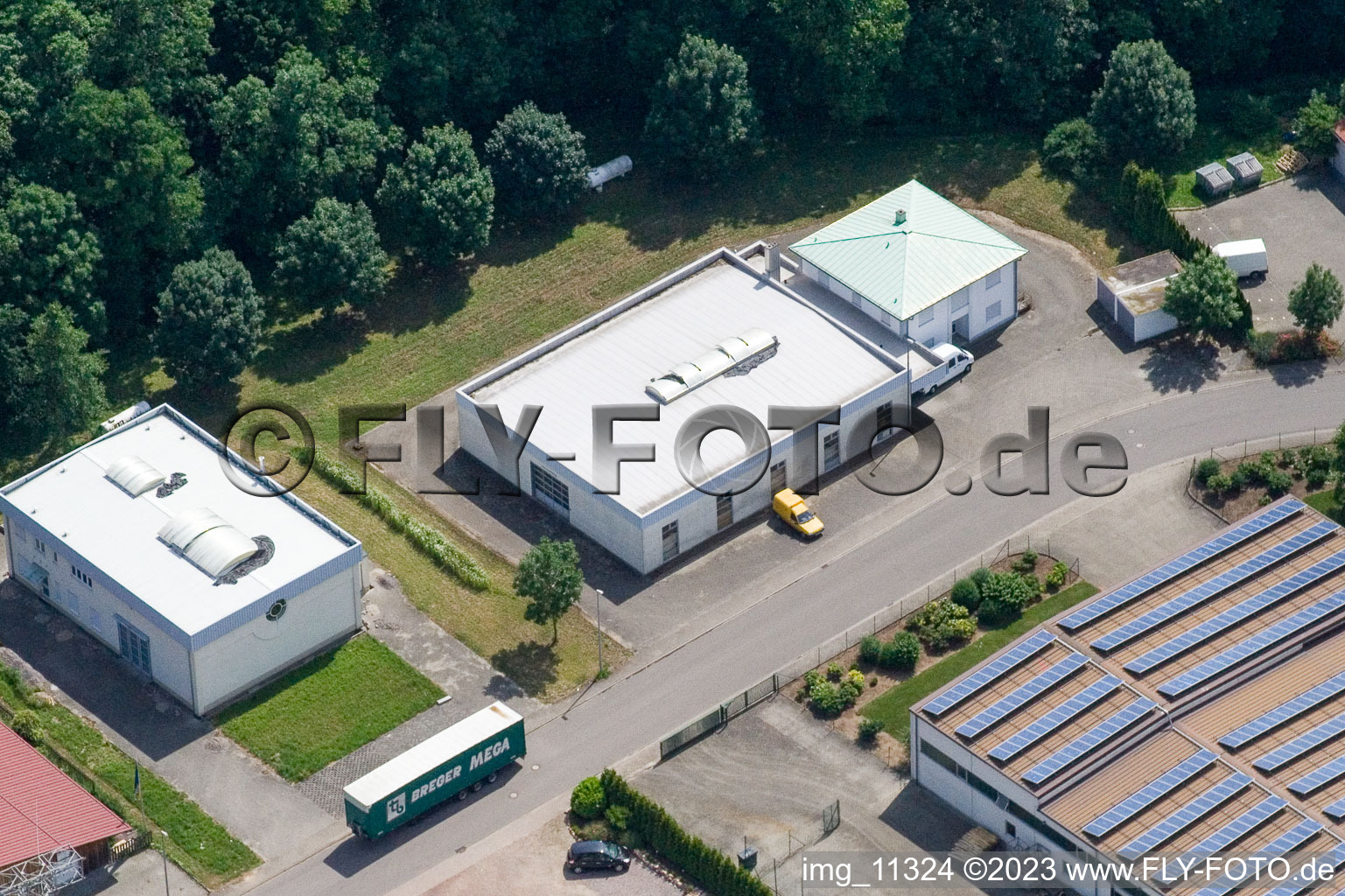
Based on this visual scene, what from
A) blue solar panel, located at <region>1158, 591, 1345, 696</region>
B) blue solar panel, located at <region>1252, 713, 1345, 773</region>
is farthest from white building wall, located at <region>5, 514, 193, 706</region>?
blue solar panel, located at <region>1252, 713, 1345, 773</region>

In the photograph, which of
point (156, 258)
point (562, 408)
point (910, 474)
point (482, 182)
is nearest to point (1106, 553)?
point (910, 474)

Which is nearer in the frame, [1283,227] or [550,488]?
[550,488]

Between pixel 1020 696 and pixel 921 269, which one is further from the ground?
pixel 921 269

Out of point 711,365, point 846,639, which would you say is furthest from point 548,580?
point 711,365

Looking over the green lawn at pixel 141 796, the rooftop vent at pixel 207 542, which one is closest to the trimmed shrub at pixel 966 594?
the rooftop vent at pixel 207 542

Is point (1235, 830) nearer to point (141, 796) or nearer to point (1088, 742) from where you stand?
point (1088, 742)

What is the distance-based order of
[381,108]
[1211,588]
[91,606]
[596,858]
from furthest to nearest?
1. [381,108]
2. [91,606]
3. [1211,588]
4. [596,858]

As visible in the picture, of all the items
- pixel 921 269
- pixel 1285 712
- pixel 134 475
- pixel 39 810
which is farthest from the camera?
pixel 921 269
